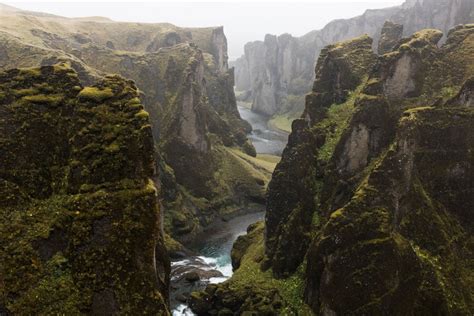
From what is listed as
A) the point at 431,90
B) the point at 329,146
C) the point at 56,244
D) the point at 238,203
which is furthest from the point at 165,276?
the point at 238,203

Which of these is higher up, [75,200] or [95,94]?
[95,94]

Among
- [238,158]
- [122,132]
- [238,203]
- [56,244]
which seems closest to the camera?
[56,244]

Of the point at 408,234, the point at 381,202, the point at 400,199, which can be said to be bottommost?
the point at 408,234

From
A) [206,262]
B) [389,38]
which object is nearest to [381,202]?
[206,262]

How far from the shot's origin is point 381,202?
44219 mm

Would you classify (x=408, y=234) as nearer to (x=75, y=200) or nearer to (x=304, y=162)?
(x=304, y=162)

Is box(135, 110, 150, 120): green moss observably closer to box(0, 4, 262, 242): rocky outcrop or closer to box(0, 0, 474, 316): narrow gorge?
box(0, 0, 474, 316): narrow gorge

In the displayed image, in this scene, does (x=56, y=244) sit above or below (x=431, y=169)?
below

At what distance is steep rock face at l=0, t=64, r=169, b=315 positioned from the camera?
103 feet

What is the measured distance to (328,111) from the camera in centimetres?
6319

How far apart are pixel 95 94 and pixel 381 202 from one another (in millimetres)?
28414

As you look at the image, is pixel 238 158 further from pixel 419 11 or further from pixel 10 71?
pixel 419 11

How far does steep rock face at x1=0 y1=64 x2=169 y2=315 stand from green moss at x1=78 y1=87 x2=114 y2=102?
0.10 m

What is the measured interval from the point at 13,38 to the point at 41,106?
83.3 m
